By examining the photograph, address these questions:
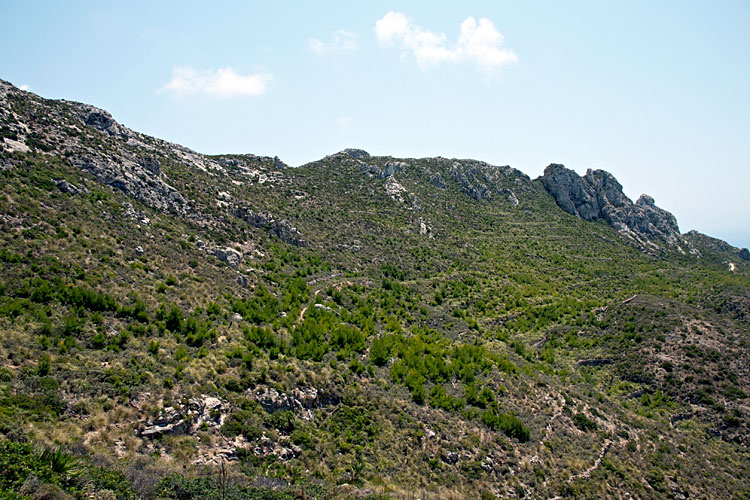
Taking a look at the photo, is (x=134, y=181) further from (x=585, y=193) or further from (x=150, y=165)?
(x=585, y=193)

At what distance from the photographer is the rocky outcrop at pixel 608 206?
91.9 meters

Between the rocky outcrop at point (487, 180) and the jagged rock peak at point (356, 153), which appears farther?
the jagged rock peak at point (356, 153)

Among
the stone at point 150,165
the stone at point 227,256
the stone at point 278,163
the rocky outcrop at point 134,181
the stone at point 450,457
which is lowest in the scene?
the stone at point 450,457

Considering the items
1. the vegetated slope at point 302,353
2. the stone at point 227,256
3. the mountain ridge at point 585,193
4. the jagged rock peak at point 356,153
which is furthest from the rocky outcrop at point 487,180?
the stone at point 227,256

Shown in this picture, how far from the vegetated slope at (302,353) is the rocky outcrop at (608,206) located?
36.3 meters

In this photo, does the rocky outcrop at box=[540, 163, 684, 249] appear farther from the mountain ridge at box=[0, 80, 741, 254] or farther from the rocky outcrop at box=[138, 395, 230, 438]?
the rocky outcrop at box=[138, 395, 230, 438]

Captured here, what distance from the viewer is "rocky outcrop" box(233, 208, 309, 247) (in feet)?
155

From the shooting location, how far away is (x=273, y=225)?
4841cm

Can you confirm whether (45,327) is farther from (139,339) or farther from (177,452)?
(177,452)

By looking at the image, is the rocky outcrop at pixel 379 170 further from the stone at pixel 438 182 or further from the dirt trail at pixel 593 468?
the dirt trail at pixel 593 468

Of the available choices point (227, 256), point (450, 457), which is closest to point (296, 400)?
point (450, 457)

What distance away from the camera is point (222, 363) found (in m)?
19.5

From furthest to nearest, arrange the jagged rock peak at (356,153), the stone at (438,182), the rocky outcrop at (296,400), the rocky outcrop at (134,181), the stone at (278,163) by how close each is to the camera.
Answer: the jagged rock peak at (356,153) < the stone at (438,182) < the stone at (278,163) < the rocky outcrop at (134,181) < the rocky outcrop at (296,400)

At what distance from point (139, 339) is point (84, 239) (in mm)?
11271
